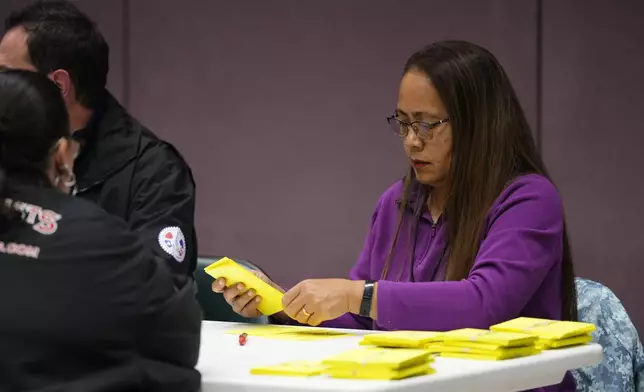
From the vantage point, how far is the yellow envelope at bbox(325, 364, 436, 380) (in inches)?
74.5

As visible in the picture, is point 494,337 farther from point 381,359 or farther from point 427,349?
point 381,359

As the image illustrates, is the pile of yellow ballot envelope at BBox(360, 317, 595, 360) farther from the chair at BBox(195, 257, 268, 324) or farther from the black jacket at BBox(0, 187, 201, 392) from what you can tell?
the chair at BBox(195, 257, 268, 324)

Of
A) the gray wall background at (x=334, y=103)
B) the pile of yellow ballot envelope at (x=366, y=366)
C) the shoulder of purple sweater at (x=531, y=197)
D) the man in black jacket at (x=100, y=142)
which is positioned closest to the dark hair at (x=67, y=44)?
the man in black jacket at (x=100, y=142)

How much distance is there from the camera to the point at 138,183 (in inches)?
115

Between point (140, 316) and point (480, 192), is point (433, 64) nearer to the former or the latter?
point (480, 192)

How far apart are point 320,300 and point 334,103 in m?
2.33

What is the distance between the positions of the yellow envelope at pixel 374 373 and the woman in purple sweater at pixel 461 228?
2.14 feet

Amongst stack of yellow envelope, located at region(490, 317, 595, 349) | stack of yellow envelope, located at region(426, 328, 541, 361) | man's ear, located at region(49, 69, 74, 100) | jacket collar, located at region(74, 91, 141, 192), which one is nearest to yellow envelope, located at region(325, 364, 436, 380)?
stack of yellow envelope, located at region(426, 328, 541, 361)

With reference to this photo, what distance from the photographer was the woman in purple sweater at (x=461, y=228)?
2.64 m

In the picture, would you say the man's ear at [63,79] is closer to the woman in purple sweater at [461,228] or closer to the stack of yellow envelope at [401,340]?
the woman in purple sweater at [461,228]

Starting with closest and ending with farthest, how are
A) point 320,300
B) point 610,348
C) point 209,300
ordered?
point 320,300, point 610,348, point 209,300

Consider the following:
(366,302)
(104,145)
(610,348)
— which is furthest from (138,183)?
(610,348)

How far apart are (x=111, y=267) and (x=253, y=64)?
329 cm

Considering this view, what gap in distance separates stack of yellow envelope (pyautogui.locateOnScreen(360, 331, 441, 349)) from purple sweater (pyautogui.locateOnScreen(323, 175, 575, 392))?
0.34m
